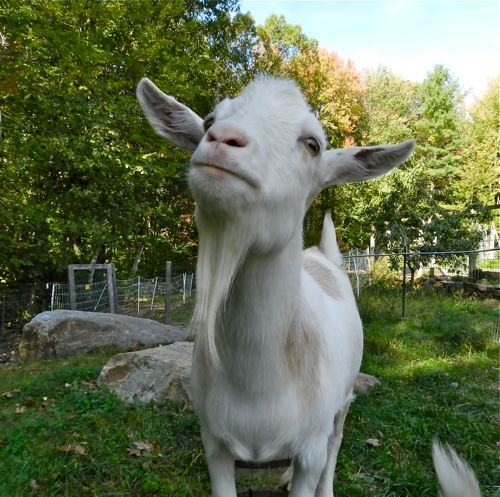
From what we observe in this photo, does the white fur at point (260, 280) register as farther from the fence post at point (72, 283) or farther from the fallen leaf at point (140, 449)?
the fence post at point (72, 283)

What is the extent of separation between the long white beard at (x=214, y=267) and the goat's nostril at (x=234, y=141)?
0.70 ft

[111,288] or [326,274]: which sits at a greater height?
[326,274]

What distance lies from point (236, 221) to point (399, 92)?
85.2 ft

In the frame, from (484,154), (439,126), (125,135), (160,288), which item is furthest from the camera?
(439,126)

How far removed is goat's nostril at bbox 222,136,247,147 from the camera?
123cm

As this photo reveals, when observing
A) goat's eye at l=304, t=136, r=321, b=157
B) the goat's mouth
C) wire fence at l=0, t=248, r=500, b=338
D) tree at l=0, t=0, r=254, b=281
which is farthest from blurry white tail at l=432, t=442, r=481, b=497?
tree at l=0, t=0, r=254, b=281

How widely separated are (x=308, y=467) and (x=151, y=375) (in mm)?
2465

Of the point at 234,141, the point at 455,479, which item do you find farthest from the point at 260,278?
the point at 455,479

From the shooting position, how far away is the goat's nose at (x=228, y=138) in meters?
1.23

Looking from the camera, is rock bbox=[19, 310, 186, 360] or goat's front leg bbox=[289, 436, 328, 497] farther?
rock bbox=[19, 310, 186, 360]

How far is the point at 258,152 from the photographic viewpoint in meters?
1.27

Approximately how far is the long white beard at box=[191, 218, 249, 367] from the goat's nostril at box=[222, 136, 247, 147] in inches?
8.4

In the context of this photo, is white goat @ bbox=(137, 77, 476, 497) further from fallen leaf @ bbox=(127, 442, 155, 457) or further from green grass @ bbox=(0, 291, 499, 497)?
fallen leaf @ bbox=(127, 442, 155, 457)

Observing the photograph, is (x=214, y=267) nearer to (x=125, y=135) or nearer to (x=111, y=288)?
(x=111, y=288)
